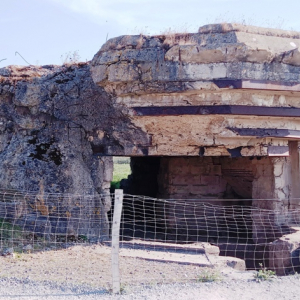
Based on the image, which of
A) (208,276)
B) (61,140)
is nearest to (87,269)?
(208,276)

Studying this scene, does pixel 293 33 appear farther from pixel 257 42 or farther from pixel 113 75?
pixel 113 75

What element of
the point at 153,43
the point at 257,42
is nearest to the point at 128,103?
the point at 153,43

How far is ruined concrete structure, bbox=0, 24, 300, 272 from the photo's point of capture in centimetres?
586

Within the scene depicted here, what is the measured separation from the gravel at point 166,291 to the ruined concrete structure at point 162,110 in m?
2.64

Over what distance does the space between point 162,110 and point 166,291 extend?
291 cm

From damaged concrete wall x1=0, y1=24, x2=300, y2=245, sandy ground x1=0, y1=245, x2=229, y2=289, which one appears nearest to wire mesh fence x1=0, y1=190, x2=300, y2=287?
sandy ground x1=0, y1=245, x2=229, y2=289

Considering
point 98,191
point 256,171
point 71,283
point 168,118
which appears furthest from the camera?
point 256,171

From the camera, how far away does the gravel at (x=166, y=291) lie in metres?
3.84

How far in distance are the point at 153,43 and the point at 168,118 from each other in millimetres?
1134

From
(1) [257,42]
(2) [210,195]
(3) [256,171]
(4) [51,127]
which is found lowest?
(2) [210,195]

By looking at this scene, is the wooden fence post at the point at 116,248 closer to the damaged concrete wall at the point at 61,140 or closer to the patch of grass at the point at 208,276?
the patch of grass at the point at 208,276

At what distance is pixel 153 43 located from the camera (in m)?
6.05

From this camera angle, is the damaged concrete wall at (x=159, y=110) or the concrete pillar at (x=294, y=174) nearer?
the damaged concrete wall at (x=159, y=110)

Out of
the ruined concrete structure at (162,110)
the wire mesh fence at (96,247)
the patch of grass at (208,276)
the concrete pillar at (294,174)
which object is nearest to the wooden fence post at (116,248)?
the wire mesh fence at (96,247)
